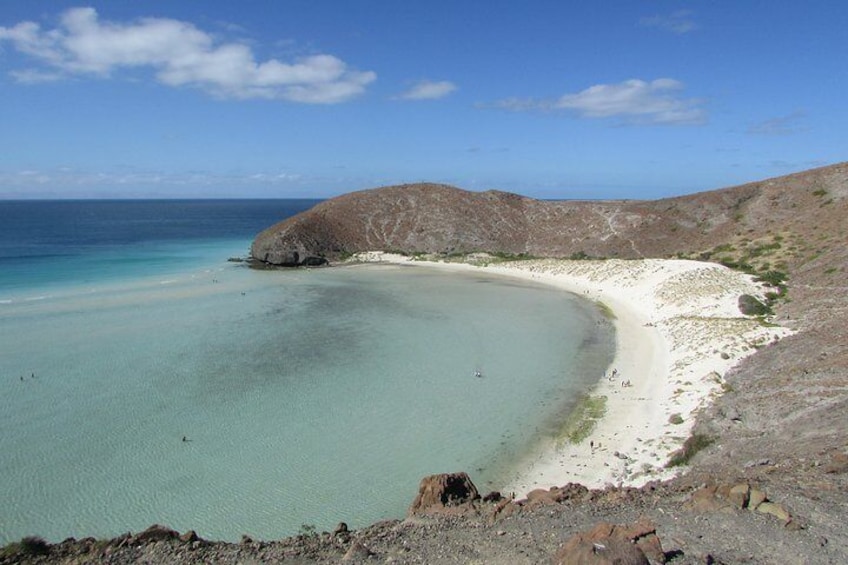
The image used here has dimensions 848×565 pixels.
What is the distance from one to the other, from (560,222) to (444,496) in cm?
6867

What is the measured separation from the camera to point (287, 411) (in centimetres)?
2044

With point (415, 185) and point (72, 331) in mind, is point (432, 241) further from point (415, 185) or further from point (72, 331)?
point (72, 331)

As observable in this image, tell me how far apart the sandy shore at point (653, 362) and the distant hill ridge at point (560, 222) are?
1336 centimetres

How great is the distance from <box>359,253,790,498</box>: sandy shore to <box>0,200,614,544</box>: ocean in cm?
138

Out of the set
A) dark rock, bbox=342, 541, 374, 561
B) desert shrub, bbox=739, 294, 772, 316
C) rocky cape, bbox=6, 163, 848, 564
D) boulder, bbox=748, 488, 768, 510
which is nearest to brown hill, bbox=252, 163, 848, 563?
rocky cape, bbox=6, 163, 848, 564

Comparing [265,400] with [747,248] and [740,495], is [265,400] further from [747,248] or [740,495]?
[747,248]

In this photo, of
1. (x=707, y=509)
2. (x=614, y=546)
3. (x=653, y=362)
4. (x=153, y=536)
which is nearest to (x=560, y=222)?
(x=653, y=362)

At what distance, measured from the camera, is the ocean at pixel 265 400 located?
47.9ft

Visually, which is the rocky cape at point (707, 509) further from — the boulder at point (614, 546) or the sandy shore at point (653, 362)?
the sandy shore at point (653, 362)

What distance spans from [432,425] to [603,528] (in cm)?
1053

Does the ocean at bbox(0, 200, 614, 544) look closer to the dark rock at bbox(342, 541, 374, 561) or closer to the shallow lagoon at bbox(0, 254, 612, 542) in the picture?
the shallow lagoon at bbox(0, 254, 612, 542)

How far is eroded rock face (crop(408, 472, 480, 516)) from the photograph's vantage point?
1123cm

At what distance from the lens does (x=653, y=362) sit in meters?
25.2

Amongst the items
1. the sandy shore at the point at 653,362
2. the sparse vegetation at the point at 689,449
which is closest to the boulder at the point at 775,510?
the sandy shore at the point at 653,362
